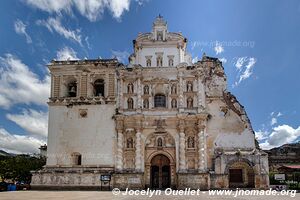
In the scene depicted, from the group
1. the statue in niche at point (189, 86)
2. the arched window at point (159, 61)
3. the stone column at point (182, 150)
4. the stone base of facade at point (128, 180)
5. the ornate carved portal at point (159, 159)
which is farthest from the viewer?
the arched window at point (159, 61)

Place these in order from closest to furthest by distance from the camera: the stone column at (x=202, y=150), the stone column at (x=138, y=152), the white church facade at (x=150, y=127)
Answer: the white church facade at (x=150, y=127) → the stone column at (x=202, y=150) → the stone column at (x=138, y=152)

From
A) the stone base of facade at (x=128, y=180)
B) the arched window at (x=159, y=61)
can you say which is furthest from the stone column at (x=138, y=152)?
the arched window at (x=159, y=61)

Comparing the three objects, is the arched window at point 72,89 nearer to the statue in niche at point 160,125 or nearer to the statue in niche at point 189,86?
the statue in niche at point 160,125

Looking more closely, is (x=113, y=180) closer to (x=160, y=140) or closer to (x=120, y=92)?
(x=160, y=140)

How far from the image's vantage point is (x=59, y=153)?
34375mm

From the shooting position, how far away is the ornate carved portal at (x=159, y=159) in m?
33.8

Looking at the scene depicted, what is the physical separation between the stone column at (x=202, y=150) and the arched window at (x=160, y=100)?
481 cm

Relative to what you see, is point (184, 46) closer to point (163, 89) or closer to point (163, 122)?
point (163, 89)

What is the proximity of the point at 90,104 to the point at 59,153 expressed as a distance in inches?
229

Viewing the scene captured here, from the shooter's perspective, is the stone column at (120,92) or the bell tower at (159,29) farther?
the bell tower at (159,29)

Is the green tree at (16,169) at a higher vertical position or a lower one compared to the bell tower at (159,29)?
lower

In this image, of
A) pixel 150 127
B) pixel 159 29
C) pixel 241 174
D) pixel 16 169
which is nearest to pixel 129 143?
pixel 150 127

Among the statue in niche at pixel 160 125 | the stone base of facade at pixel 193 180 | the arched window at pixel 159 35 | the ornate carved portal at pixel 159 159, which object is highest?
the arched window at pixel 159 35

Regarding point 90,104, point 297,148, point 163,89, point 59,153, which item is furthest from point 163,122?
point 297,148
